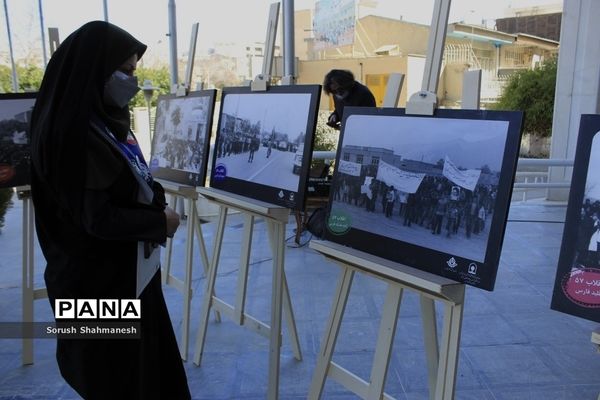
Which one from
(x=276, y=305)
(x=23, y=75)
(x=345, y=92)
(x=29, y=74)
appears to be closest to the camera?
(x=276, y=305)

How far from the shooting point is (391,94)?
1.86 m

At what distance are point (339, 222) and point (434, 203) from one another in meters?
0.38

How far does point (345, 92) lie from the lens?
4027 millimetres

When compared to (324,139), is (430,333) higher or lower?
lower

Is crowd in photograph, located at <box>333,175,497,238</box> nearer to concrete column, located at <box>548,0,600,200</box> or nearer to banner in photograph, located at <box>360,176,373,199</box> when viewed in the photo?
banner in photograph, located at <box>360,176,373,199</box>

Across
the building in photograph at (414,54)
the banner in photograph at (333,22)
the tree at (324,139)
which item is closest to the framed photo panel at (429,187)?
the tree at (324,139)

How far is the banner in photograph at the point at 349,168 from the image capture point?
1.71 meters

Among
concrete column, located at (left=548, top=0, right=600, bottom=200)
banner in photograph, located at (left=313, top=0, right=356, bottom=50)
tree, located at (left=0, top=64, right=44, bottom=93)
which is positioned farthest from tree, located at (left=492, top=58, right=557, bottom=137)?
tree, located at (left=0, top=64, right=44, bottom=93)

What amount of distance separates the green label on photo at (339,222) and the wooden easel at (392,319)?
0.16 ft

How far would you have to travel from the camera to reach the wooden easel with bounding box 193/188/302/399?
204cm

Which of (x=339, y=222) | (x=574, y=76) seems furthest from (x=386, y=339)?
(x=574, y=76)

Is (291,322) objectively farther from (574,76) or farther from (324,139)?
(574,76)

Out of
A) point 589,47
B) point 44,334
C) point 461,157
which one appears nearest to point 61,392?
point 44,334

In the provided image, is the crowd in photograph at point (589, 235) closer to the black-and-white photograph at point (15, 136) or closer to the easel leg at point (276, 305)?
the easel leg at point (276, 305)
